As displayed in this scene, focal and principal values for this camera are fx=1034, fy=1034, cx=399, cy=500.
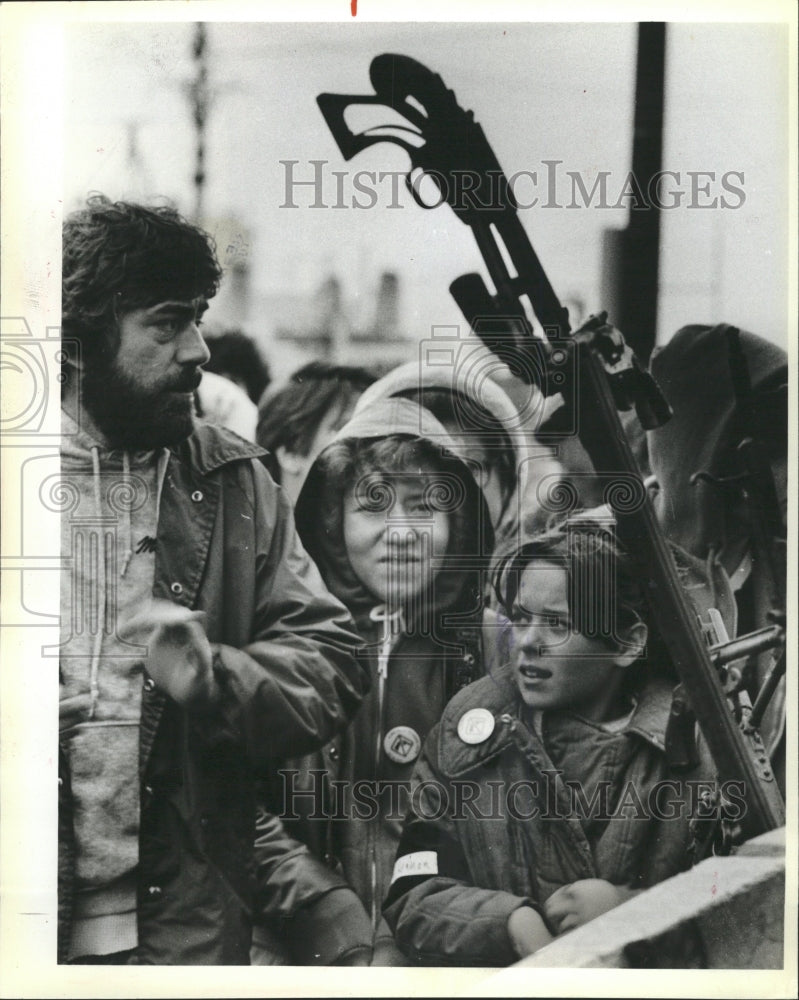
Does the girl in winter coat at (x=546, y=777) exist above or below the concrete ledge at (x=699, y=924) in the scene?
above

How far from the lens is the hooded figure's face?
9.03ft

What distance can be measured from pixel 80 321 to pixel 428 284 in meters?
0.93

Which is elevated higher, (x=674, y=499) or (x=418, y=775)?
(x=674, y=499)

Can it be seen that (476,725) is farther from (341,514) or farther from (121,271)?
(121,271)

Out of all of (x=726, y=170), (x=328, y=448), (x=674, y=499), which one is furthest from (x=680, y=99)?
(x=328, y=448)

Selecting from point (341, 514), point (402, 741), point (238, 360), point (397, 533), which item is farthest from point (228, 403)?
point (402, 741)

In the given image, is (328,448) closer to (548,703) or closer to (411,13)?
(548,703)

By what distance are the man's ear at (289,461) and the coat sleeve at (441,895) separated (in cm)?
78

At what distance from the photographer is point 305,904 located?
2740 mm

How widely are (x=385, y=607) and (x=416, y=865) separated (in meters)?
0.69

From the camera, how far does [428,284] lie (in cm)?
275

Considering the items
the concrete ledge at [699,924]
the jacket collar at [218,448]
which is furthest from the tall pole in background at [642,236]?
the concrete ledge at [699,924]

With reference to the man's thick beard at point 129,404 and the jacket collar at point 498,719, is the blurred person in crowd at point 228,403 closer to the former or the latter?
the man's thick beard at point 129,404

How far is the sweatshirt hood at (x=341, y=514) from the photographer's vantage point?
9.02ft
